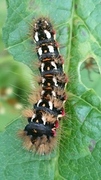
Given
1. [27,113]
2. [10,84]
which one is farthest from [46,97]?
[10,84]

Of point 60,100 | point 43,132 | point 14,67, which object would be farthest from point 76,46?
point 14,67

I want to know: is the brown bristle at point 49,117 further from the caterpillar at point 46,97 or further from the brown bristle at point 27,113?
the brown bristle at point 27,113

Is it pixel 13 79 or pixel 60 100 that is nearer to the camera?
pixel 60 100

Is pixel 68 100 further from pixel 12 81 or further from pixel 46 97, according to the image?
pixel 12 81

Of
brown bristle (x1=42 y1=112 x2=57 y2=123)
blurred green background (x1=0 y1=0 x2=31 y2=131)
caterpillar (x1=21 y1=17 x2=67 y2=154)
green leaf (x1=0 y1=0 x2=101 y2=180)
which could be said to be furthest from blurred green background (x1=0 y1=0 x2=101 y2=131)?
brown bristle (x1=42 y1=112 x2=57 y2=123)

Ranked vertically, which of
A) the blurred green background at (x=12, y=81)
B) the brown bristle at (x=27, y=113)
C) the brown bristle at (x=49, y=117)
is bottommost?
the brown bristle at (x=49, y=117)

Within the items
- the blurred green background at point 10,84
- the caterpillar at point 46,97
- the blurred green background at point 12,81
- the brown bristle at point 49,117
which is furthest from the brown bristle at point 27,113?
the blurred green background at point 10,84

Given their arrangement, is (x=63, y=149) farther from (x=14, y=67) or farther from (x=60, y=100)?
(x=14, y=67)
